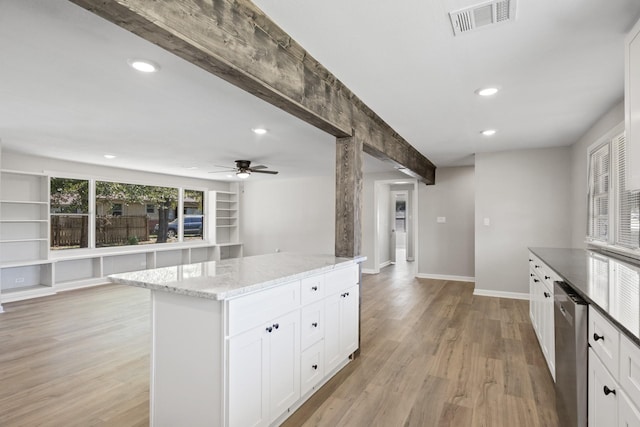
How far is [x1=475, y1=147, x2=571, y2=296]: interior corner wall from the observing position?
4965 millimetres

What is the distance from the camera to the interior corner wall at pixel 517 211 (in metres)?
4.96

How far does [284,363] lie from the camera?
206cm

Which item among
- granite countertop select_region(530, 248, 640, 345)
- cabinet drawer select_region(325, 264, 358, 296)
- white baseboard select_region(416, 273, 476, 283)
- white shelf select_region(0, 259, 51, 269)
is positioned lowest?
white baseboard select_region(416, 273, 476, 283)

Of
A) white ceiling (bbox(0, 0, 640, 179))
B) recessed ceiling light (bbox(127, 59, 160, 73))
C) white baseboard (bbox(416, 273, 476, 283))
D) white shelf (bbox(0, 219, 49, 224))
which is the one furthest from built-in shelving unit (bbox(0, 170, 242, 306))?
white baseboard (bbox(416, 273, 476, 283))

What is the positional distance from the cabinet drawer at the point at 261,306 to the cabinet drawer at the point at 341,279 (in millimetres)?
458

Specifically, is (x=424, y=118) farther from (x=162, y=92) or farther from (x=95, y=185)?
(x=95, y=185)

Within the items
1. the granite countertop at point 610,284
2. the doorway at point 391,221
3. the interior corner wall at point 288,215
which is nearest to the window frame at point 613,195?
the granite countertop at point 610,284

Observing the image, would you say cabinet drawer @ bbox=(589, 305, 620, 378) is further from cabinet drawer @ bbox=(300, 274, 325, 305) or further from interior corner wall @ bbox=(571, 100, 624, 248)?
interior corner wall @ bbox=(571, 100, 624, 248)

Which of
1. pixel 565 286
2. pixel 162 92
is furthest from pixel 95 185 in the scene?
pixel 565 286

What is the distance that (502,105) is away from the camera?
312 centimetres

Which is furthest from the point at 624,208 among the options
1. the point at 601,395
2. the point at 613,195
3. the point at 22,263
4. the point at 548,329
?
the point at 22,263

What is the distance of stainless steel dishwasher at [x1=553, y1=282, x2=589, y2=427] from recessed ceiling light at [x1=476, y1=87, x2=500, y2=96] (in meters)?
1.58

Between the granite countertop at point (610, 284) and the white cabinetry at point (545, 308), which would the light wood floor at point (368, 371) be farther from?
the granite countertop at point (610, 284)

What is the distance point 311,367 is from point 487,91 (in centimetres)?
254
